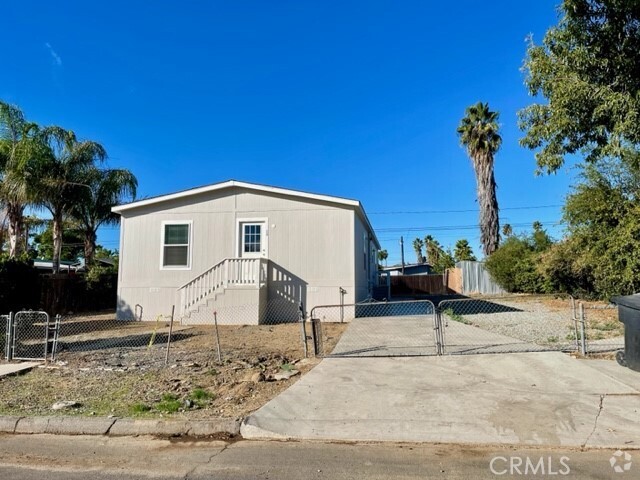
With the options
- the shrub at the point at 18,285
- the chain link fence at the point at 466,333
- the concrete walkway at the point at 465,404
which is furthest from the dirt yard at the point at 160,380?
the shrub at the point at 18,285

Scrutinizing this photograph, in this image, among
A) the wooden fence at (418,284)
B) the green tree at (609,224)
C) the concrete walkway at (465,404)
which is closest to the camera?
the concrete walkway at (465,404)

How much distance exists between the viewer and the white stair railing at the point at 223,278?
1417 cm

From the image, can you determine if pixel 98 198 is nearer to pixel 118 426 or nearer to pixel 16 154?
pixel 16 154

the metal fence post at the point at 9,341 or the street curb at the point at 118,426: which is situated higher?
the metal fence post at the point at 9,341

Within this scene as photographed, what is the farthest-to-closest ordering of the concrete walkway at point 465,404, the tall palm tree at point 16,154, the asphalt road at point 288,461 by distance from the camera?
the tall palm tree at point 16,154
the concrete walkway at point 465,404
the asphalt road at point 288,461

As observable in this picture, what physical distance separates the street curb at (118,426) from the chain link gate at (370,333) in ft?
10.0

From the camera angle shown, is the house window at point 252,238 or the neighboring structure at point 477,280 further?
the neighboring structure at point 477,280

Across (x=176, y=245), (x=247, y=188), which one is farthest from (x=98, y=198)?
(x=247, y=188)

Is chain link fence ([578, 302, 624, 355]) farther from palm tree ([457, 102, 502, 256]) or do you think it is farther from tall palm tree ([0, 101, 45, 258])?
tall palm tree ([0, 101, 45, 258])

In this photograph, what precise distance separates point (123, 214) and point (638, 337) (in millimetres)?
15307

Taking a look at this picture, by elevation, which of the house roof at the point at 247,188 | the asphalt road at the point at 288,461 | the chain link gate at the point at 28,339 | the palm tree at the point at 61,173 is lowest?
the asphalt road at the point at 288,461

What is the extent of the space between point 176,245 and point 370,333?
26.6 ft

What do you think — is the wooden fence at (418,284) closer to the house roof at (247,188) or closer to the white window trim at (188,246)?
the house roof at (247,188)

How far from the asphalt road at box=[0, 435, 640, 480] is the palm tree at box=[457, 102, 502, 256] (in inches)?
1009
